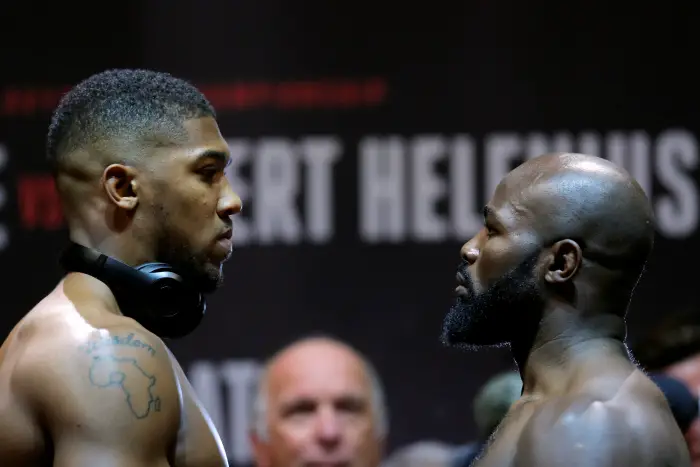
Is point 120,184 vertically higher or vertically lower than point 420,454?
higher

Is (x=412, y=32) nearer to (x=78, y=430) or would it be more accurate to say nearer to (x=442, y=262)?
(x=442, y=262)

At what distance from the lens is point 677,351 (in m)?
4.07

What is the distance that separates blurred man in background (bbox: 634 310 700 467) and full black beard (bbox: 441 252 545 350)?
1608mm

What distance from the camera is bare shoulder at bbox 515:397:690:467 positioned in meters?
2.06

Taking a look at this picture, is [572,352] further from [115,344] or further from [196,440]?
[115,344]

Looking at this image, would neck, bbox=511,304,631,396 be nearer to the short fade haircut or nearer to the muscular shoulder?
the muscular shoulder

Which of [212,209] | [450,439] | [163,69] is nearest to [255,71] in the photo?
[163,69]

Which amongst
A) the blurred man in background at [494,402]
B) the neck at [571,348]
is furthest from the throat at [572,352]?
the blurred man in background at [494,402]

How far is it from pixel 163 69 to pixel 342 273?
1.03 meters

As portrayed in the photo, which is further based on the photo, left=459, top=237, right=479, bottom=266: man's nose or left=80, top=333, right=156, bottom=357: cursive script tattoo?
left=459, top=237, right=479, bottom=266: man's nose

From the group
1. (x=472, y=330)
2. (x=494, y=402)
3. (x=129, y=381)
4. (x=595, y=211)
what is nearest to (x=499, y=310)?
(x=472, y=330)

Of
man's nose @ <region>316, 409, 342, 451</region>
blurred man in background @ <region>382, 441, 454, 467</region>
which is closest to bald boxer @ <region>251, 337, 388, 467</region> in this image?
man's nose @ <region>316, 409, 342, 451</region>

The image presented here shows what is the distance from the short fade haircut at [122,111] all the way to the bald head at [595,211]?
26.5 inches

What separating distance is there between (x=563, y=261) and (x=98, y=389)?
0.83 m
